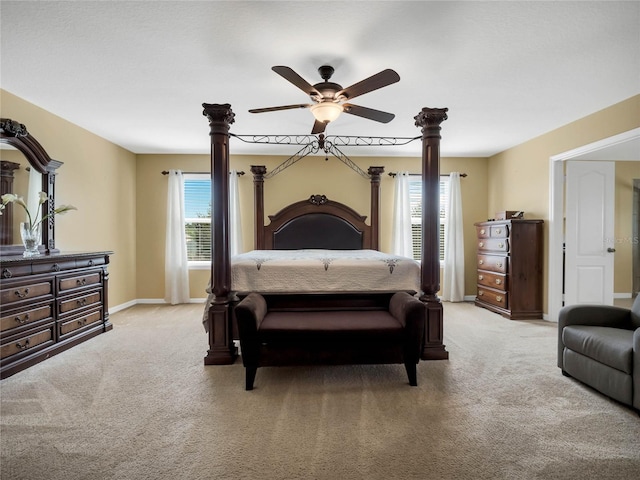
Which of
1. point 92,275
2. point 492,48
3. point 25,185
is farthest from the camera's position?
point 92,275

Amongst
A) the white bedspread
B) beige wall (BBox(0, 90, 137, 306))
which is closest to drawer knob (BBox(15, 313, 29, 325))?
beige wall (BBox(0, 90, 137, 306))

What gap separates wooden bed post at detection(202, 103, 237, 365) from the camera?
10.3 ft

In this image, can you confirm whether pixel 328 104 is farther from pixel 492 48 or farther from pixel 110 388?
pixel 110 388

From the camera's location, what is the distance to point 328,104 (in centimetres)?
270

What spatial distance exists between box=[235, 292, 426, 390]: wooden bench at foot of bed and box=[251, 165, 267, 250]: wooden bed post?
2947 mm

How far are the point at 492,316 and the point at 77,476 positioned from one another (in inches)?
196

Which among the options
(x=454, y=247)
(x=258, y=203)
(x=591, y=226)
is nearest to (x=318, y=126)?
(x=258, y=203)

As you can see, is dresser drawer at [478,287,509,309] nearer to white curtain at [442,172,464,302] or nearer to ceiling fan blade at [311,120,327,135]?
white curtain at [442,172,464,302]

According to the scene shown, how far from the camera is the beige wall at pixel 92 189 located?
3846 mm

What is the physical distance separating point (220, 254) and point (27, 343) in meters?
1.94

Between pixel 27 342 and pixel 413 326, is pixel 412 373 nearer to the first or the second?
pixel 413 326

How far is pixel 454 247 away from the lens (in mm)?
5918

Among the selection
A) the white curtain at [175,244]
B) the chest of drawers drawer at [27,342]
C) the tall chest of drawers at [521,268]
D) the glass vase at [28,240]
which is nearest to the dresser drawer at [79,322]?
the chest of drawers drawer at [27,342]

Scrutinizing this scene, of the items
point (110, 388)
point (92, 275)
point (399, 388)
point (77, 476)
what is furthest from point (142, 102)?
point (399, 388)
